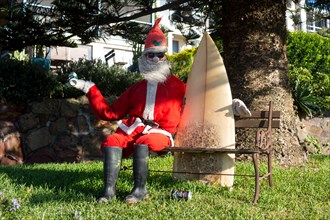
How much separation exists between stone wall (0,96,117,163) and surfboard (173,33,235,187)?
3.58 meters

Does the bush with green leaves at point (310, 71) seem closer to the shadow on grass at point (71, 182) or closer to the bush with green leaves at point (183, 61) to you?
the bush with green leaves at point (183, 61)

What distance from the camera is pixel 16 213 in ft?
10.8

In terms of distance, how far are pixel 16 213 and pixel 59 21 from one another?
3.71 m

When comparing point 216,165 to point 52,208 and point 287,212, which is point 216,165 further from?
point 52,208

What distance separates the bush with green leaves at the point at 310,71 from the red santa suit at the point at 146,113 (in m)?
4.69

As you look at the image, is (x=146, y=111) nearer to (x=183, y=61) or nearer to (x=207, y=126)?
(x=207, y=126)

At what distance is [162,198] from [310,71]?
715cm

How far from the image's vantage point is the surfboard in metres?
4.23

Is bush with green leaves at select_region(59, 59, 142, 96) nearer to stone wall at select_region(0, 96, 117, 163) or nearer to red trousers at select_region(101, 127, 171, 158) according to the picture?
stone wall at select_region(0, 96, 117, 163)

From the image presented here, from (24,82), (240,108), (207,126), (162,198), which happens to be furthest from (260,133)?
(24,82)

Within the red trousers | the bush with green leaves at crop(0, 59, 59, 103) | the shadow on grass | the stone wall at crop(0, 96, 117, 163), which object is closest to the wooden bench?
the red trousers

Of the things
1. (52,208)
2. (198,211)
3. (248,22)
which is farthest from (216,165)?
(248,22)

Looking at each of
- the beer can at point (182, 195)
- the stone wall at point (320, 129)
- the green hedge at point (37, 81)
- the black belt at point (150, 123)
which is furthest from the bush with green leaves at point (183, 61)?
the beer can at point (182, 195)

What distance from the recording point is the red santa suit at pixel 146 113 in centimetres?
398
